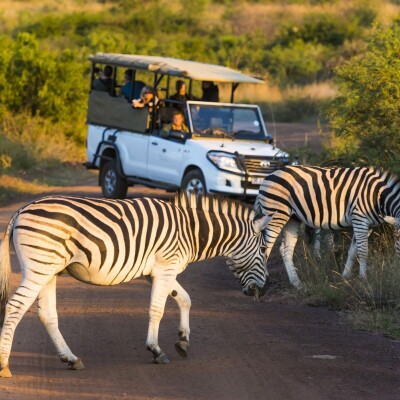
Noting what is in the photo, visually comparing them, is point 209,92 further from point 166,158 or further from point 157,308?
point 157,308

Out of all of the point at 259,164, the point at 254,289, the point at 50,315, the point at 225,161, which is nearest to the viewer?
the point at 50,315

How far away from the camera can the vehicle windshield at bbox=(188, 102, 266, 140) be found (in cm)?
1683

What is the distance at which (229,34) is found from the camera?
56156mm

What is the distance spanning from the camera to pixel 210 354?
7.99 metres

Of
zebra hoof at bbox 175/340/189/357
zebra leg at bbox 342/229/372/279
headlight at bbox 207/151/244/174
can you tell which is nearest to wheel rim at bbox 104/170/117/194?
headlight at bbox 207/151/244/174

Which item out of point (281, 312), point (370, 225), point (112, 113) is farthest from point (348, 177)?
point (112, 113)

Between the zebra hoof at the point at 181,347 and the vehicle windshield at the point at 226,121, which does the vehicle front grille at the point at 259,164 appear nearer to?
→ the vehicle windshield at the point at 226,121

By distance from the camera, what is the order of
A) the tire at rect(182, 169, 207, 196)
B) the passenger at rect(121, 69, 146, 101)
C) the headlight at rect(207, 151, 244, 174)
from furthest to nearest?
1. the passenger at rect(121, 69, 146, 101)
2. the tire at rect(182, 169, 207, 196)
3. the headlight at rect(207, 151, 244, 174)

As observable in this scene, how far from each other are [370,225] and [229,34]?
150ft

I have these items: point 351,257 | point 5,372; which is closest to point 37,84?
point 351,257

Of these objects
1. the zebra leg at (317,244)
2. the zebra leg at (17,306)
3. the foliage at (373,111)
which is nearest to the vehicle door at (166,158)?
the foliage at (373,111)

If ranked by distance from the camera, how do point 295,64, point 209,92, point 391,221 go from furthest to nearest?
point 295,64
point 209,92
point 391,221

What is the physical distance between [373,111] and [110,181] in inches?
260

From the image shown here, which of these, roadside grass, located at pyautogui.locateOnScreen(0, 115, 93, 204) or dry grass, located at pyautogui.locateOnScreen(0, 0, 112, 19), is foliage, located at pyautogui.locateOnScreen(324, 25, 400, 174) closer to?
roadside grass, located at pyautogui.locateOnScreen(0, 115, 93, 204)
